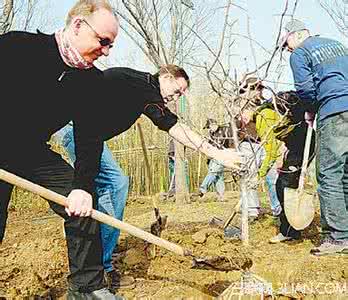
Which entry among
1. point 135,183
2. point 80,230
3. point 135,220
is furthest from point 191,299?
point 135,183

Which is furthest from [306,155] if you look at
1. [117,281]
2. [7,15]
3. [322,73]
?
[7,15]

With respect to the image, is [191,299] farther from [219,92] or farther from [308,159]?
[308,159]

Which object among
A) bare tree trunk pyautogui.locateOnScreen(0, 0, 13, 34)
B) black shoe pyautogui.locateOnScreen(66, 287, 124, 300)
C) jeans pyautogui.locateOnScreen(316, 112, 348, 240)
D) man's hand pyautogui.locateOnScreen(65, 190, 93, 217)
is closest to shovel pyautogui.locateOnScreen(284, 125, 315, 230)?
jeans pyautogui.locateOnScreen(316, 112, 348, 240)

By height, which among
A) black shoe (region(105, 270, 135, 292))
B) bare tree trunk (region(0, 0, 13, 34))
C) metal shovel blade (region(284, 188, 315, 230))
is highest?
bare tree trunk (region(0, 0, 13, 34))

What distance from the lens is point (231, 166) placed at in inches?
171

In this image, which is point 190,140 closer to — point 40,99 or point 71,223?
point 71,223

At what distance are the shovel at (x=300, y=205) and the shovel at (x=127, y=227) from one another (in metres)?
1.33

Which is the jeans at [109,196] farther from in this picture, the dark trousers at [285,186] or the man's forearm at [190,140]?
the dark trousers at [285,186]

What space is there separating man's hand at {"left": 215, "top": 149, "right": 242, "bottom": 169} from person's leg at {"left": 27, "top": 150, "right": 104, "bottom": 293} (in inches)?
49.9

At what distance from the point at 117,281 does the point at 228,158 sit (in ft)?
4.12

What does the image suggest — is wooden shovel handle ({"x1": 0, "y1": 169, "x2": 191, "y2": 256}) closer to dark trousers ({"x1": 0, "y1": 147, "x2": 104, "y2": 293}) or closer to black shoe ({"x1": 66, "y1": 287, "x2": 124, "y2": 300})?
dark trousers ({"x1": 0, "y1": 147, "x2": 104, "y2": 293})

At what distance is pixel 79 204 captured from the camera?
128 inches

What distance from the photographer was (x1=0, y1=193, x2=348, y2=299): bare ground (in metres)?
3.83

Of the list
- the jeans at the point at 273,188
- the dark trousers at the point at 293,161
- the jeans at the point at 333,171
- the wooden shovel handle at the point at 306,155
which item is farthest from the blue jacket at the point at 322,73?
the jeans at the point at 273,188
